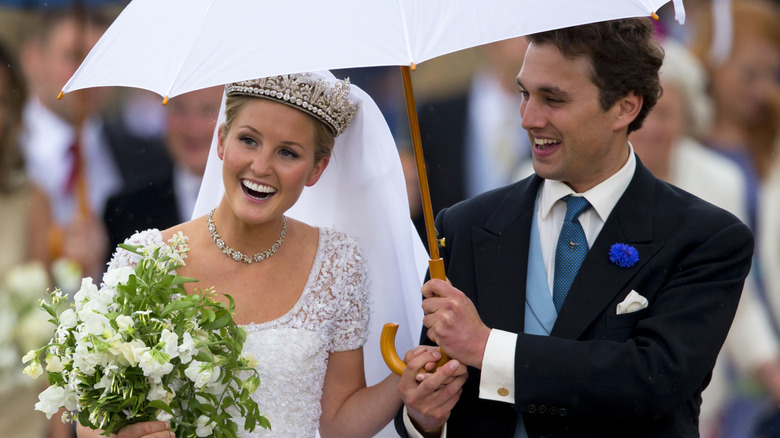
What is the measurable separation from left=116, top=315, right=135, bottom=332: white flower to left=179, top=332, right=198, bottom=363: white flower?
5.9 inches

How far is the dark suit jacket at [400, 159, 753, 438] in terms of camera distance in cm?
272

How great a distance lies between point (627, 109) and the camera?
3.08 metres

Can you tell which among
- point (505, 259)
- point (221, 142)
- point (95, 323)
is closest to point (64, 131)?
point (221, 142)

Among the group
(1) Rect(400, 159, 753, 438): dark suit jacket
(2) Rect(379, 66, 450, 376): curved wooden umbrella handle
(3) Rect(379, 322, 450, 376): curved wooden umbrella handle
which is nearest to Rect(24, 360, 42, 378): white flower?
(3) Rect(379, 322, 450, 376): curved wooden umbrella handle

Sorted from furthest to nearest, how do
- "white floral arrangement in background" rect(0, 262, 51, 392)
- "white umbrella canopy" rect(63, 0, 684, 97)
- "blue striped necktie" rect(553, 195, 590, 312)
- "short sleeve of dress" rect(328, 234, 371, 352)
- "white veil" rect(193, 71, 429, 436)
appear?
"white floral arrangement in background" rect(0, 262, 51, 392)
"white veil" rect(193, 71, 429, 436)
"short sleeve of dress" rect(328, 234, 371, 352)
"blue striped necktie" rect(553, 195, 590, 312)
"white umbrella canopy" rect(63, 0, 684, 97)

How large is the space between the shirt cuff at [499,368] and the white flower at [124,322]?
3.27 ft

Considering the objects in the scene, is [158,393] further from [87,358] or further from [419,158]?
[419,158]

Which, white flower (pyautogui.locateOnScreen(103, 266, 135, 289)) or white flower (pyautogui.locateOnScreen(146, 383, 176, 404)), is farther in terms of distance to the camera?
white flower (pyautogui.locateOnScreen(103, 266, 135, 289))

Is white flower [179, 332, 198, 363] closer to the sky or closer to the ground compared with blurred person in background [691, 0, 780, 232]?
closer to the ground

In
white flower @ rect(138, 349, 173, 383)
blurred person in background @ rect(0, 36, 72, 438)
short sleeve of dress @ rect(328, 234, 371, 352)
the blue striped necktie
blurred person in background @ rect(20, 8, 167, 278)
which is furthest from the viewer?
blurred person in background @ rect(0, 36, 72, 438)

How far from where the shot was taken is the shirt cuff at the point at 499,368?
9.14ft

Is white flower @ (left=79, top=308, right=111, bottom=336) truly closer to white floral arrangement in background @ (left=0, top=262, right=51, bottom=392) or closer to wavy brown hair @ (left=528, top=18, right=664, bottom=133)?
wavy brown hair @ (left=528, top=18, right=664, bottom=133)

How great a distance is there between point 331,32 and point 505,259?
96 cm

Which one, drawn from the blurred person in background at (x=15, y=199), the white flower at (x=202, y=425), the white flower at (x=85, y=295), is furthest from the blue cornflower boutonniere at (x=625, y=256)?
the blurred person in background at (x=15, y=199)
